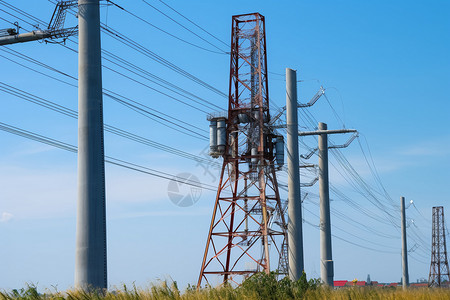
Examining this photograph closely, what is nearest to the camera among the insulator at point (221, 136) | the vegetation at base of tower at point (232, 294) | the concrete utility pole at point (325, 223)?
the vegetation at base of tower at point (232, 294)

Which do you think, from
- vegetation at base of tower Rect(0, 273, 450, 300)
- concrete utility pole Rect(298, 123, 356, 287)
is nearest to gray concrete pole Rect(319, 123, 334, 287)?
concrete utility pole Rect(298, 123, 356, 287)

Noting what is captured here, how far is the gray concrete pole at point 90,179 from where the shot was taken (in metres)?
19.7

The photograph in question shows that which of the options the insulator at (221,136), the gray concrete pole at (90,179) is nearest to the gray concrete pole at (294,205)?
the insulator at (221,136)

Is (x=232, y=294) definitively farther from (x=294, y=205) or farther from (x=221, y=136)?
(x=221, y=136)

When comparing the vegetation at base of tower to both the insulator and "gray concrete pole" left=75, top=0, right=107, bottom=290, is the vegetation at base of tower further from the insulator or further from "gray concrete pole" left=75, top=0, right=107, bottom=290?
the insulator

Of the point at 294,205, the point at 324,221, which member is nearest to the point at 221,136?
the point at 324,221

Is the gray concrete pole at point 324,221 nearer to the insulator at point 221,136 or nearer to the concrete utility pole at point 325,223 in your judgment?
the concrete utility pole at point 325,223

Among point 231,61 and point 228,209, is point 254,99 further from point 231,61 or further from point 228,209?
point 228,209

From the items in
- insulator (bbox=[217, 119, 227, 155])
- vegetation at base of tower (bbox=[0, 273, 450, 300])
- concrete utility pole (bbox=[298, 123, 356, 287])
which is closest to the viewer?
vegetation at base of tower (bbox=[0, 273, 450, 300])

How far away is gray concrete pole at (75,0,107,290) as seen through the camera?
64.7 ft

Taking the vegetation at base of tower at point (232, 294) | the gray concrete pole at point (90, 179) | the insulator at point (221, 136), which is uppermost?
the insulator at point (221, 136)

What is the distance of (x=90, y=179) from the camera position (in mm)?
19875

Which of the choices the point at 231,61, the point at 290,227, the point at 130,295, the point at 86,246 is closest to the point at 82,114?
the point at 86,246

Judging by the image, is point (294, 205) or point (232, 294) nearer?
point (232, 294)
